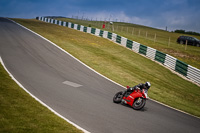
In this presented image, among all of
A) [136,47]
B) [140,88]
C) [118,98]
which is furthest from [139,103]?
[136,47]

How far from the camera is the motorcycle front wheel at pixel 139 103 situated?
1004 centimetres

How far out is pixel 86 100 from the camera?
1022cm

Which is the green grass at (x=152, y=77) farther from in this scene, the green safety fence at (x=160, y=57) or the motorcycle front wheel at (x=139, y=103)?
the motorcycle front wheel at (x=139, y=103)

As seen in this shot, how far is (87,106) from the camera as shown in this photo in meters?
9.45

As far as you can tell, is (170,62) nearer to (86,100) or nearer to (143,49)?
(143,49)

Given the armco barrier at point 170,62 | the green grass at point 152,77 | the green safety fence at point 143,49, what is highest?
the green safety fence at point 143,49

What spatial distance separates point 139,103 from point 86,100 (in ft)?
8.30

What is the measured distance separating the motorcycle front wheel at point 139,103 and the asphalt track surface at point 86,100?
0.76ft

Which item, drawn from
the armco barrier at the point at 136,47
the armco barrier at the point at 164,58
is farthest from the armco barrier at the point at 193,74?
the armco barrier at the point at 136,47

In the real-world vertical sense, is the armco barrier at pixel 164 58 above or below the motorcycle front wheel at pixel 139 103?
above

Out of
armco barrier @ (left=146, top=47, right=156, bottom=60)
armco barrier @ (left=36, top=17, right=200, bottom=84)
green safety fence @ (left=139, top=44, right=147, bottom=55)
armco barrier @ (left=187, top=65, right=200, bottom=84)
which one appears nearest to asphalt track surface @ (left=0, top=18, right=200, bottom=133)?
armco barrier @ (left=187, top=65, right=200, bottom=84)

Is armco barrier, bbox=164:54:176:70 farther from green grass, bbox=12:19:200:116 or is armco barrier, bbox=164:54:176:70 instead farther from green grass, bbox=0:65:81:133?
green grass, bbox=0:65:81:133

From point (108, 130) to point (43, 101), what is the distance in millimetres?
3527

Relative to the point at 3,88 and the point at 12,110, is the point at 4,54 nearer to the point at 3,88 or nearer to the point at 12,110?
the point at 3,88
